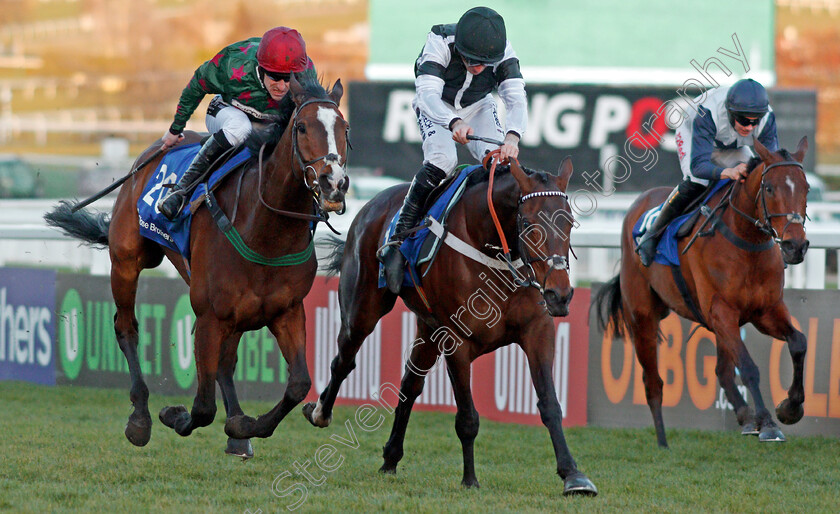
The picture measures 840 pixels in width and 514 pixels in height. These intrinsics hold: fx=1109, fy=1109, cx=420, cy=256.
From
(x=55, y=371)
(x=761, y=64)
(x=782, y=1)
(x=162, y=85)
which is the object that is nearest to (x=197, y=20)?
(x=162, y=85)

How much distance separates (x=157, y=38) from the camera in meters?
41.8

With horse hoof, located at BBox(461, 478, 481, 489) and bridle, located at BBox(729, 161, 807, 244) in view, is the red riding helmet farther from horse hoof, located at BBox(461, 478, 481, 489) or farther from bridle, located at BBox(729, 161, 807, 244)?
bridle, located at BBox(729, 161, 807, 244)

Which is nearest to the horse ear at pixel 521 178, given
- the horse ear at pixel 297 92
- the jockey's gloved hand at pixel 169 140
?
the horse ear at pixel 297 92

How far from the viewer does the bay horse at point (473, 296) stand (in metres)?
4.54

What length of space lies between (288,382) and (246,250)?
637mm

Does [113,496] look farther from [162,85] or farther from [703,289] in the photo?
[162,85]

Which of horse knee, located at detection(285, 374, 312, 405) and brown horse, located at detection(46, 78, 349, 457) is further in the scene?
horse knee, located at detection(285, 374, 312, 405)

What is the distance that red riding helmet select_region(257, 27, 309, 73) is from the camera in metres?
5.20

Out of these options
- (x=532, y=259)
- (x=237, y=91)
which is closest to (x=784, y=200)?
(x=532, y=259)

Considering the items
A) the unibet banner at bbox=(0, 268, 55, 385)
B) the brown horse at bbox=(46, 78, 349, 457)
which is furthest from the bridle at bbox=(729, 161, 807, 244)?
the unibet banner at bbox=(0, 268, 55, 385)

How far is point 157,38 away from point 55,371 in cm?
3511

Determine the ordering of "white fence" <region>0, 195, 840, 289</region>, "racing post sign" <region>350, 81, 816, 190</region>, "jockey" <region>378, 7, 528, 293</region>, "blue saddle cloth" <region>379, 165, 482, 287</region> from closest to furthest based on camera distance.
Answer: "jockey" <region>378, 7, 528, 293</region> < "blue saddle cloth" <region>379, 165, 482, 287</region> < "white fence" <region>0, 195, 840, 289</region> < "racing post sign" <region>350, 81, 816, 190</region>

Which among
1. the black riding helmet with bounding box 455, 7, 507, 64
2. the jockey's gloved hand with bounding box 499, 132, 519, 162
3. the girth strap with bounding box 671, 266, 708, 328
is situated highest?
the black riding helmet with bounding box 455, 7, 507, 64

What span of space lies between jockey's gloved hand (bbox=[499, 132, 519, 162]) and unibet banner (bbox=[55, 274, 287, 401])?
3.56 metres
